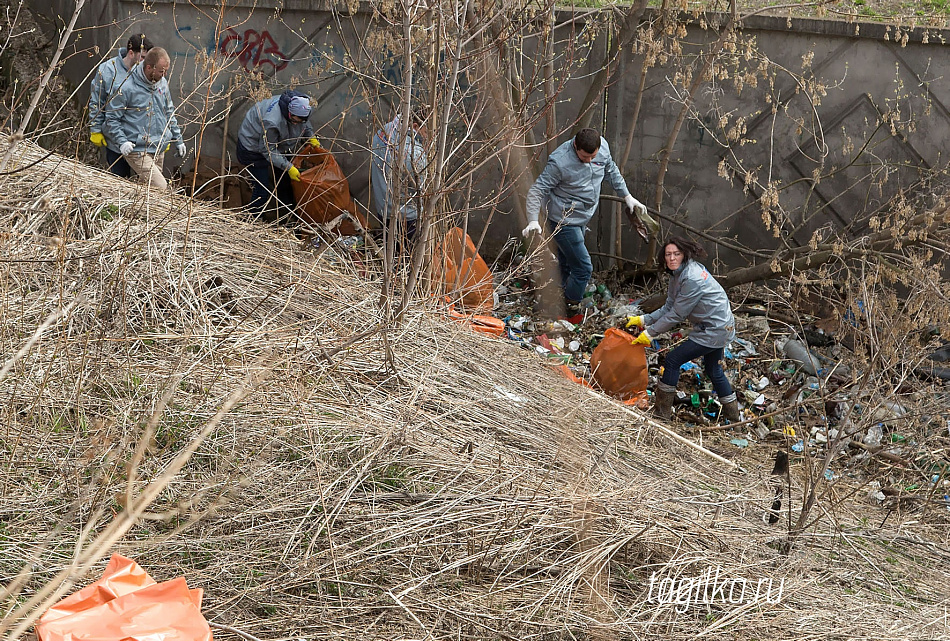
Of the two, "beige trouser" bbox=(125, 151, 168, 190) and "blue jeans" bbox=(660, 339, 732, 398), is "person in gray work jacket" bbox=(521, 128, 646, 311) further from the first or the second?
"beige trouser" bbox=(125, 151, 168, 190)

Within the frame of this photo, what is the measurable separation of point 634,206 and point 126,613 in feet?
17.4

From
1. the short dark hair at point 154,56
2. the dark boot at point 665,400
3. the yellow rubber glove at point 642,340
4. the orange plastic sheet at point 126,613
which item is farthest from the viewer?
the short dark hair at point 154,56

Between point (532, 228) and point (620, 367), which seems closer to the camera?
point (620, 367)

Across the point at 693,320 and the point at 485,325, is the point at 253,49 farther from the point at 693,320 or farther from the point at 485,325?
the point at 693,320

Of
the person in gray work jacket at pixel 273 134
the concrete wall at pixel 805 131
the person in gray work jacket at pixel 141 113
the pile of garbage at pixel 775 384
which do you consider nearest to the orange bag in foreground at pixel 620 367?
the pile of garbage at pixel 775 384

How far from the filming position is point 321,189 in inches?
286

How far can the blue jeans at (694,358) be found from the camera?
5.87 meters

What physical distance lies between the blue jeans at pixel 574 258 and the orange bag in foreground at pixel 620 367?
1010 mm

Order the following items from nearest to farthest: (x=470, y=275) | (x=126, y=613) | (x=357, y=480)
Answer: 1. (x=126, y=613)
2. (x=357, y=480)
3. (x=470, y=275)

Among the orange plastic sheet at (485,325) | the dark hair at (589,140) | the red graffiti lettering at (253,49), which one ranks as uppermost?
the red graffiti lettering at (253,49)

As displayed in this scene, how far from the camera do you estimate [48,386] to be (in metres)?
3.81

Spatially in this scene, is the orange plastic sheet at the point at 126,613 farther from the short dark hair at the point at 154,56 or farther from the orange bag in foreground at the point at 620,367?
the short dark hair at the point at 154,56

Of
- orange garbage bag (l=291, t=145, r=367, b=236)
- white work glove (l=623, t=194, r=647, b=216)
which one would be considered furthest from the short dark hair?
white work glove (l=623, t=194, r=647, b=216)

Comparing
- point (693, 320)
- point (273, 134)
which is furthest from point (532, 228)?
point (273, 134)
